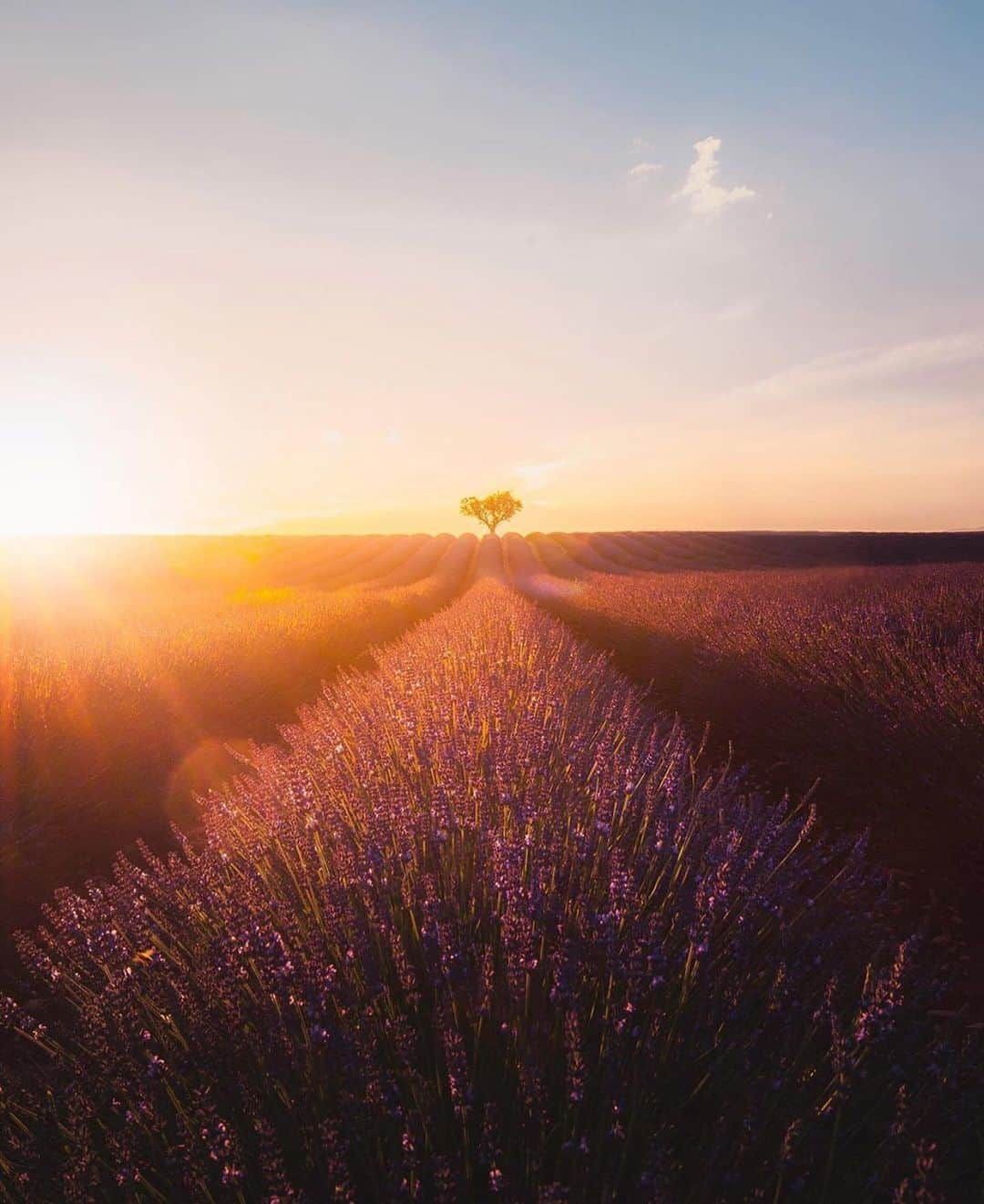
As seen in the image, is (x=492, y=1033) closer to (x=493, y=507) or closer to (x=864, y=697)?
(x=864, y=697)

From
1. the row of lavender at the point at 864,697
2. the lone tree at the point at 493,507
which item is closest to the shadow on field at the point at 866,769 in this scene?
the row of lavender at the point at 864,697

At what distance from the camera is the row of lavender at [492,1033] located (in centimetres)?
116

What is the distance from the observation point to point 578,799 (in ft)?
8.37

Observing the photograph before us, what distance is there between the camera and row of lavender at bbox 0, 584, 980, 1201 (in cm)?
116

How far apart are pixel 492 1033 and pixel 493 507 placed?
6147 cm

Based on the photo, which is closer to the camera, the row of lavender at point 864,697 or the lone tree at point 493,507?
the row of lavender at point 864,697

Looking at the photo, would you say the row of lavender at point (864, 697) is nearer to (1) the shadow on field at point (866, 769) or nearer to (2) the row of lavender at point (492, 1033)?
(1) the shadow on field at point (866, 769)

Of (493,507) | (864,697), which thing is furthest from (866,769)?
(493,507)

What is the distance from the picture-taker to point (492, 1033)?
1.37 metres

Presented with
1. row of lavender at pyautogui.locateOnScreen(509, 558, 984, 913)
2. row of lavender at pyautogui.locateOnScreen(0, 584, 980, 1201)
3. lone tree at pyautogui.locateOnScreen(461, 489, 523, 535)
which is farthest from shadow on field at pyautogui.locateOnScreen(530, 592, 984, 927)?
lone tree at pyautogui.locateOnScreen(461, 489, 523, 535)

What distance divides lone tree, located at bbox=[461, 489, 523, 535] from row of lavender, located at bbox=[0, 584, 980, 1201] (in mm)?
60299

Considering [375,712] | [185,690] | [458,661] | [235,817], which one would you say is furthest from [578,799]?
[185,690]

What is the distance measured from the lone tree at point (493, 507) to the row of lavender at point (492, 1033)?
60299 mm

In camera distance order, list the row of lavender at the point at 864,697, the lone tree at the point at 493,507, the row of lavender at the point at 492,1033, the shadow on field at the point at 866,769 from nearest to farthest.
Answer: the row of lavender at the point at 492,1033
the shadow on field at the point at 866,769
the row of lavender at the point at 864,697
the lone tree at the point at 493,507
